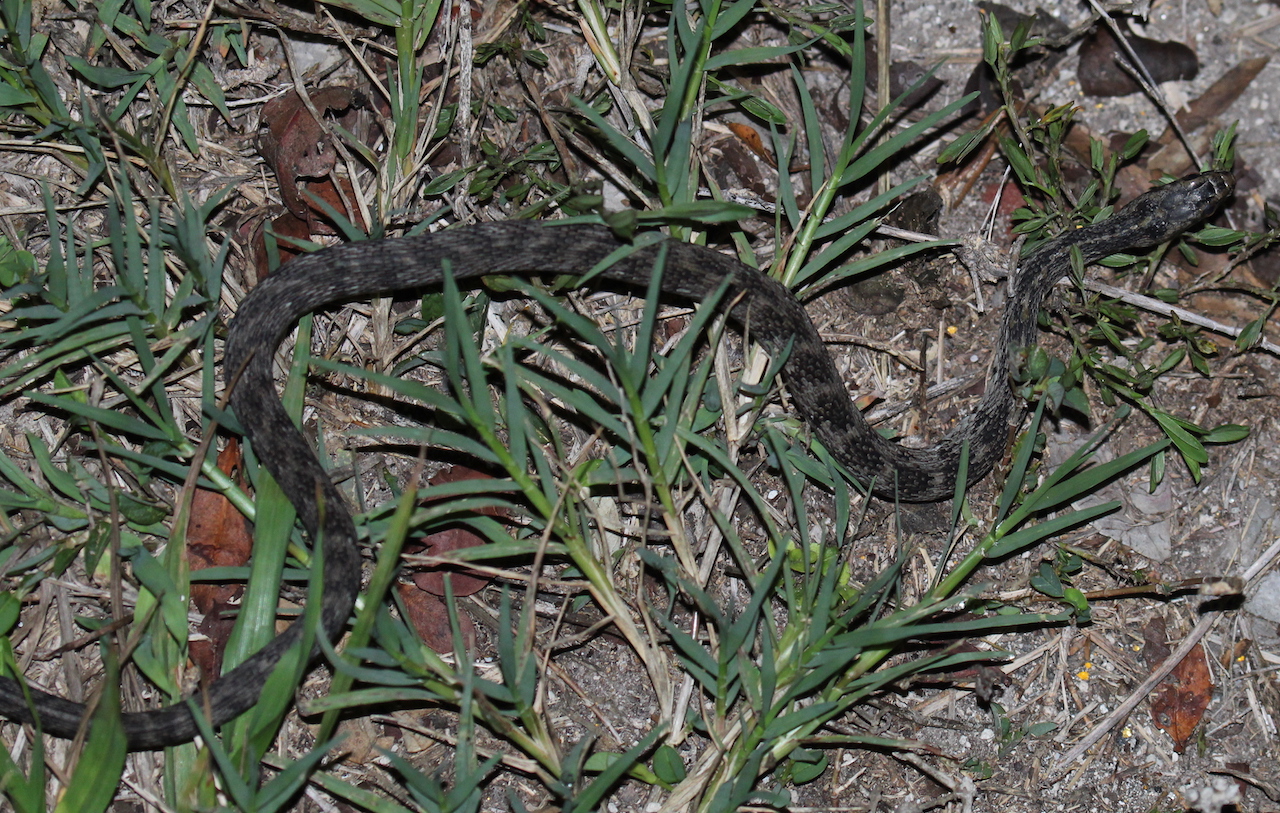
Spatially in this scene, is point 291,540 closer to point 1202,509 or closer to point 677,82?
point 677,82

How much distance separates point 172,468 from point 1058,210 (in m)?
4.15

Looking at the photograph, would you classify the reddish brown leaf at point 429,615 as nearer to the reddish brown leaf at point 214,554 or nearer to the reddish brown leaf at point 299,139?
the reddish brown leaf at point 214,554

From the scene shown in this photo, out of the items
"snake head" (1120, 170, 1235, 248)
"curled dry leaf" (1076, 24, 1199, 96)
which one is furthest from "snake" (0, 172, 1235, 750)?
"curled dry leaf" (1076, 24, 1199, 96)

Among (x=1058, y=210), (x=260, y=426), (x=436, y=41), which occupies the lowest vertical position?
(x=1058, y=210)

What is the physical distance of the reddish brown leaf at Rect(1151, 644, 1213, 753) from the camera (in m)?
4.06

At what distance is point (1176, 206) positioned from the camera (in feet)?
14.5

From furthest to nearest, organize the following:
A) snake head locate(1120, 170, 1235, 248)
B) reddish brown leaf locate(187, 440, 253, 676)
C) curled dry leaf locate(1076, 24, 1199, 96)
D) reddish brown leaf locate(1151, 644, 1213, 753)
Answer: curled dry leaf locate(1076, 24, 1199, 96) → snake head locate(1120, 170, 1235, 248) → reddish brown leaf locate(1151, 644, 1213, 753) → reddish brown leaf locate(187, 440, 253, 676)

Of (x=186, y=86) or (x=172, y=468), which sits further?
(x=186, y=86)

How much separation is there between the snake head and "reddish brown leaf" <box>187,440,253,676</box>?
4.30 meters

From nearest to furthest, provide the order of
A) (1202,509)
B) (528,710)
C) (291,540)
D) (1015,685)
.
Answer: (528,710), (291,540), (1015,685), (1202,509)

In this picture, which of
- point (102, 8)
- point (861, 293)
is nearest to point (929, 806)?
point (861, 293)

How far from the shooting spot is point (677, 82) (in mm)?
3727

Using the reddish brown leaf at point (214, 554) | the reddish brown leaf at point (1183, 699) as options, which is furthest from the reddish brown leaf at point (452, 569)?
the reddish brown leaf at point (1183, 699)

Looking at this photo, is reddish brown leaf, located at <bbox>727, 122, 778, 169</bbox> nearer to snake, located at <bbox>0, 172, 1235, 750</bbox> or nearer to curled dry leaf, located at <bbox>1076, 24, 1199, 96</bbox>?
snake, located at <bbox>0, 172, 1235, 750</bbox>
